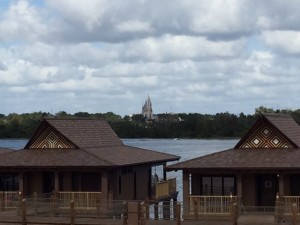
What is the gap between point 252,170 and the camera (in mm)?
→ 42812

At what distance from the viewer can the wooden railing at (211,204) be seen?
1689 inches

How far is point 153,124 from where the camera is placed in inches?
6142

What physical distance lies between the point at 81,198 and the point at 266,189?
10.4m

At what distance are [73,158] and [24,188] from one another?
405 centimetres

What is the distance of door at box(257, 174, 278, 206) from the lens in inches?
1772

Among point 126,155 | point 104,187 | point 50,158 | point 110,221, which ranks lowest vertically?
point 110,221

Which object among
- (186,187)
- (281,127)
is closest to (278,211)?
(186,187)

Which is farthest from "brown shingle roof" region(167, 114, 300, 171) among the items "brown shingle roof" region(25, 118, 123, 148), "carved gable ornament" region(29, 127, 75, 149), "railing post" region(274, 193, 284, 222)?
"carved gable ornament" region(29, 127, 75, 149)

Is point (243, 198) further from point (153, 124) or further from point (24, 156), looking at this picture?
point (153, 124)

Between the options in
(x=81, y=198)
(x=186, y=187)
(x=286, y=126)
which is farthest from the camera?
(x=286, y=126)

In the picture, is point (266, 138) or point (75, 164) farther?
point (266, 138)

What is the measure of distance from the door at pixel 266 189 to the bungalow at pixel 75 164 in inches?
292

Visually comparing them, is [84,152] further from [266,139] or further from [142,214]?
[266,139]

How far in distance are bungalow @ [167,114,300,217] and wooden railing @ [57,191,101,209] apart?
4597mm
